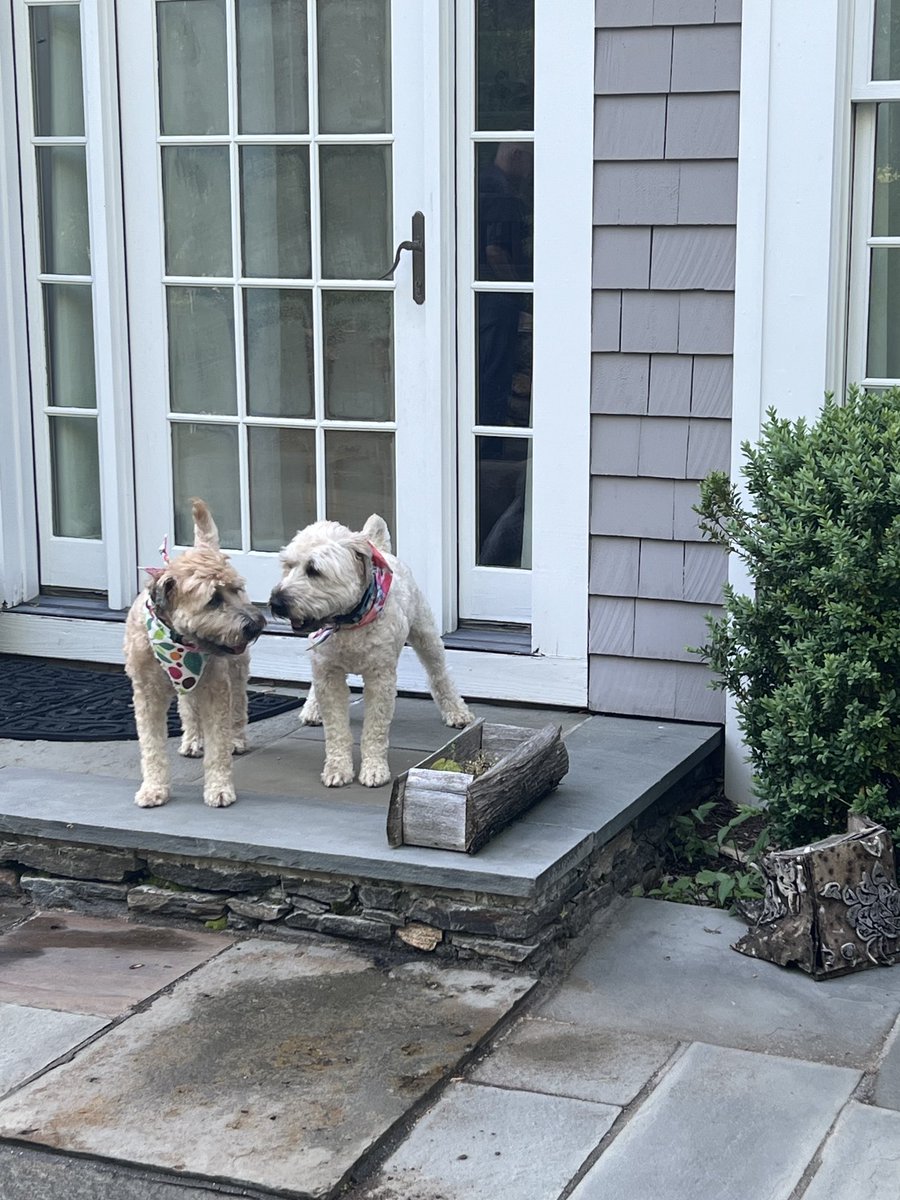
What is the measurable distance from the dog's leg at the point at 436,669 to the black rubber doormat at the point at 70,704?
602 millimetres

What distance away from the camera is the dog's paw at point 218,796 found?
4301 mm

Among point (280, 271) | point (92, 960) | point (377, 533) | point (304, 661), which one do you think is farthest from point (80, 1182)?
point (280, 271)

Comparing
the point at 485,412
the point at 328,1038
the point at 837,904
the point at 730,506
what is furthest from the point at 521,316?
the point at 328,1038

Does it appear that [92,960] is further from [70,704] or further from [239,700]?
[70,704]

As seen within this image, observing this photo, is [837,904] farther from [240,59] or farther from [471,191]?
[240,59]

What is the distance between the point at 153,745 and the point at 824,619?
6.05 feet

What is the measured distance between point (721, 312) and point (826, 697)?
4.47 feet

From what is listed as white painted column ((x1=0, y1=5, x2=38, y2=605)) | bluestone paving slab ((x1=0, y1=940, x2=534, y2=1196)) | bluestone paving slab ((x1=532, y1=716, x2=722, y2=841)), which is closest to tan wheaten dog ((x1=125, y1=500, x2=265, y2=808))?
bluestone paving slab ((x1=0, y1=940, x2=534, y2=1196))

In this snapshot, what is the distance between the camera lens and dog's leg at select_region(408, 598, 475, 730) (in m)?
4.78

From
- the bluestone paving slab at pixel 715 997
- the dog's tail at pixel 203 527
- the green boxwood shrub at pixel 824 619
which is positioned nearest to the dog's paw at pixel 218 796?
the dog's tail at pixel 203 527

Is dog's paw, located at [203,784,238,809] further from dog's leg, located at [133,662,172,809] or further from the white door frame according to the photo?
the white door frame

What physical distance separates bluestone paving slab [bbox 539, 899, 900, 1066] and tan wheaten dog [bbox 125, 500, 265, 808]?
45.3 inches

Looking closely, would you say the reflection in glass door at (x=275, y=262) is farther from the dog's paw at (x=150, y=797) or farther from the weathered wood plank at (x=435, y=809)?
the weathered wood plank at (x=435, y=809)

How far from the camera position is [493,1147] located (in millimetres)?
3088
